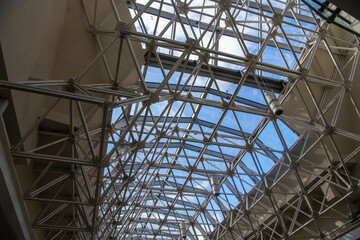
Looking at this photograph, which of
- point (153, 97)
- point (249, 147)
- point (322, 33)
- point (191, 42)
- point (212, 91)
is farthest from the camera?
point (212, 91)

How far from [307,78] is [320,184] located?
6505mm

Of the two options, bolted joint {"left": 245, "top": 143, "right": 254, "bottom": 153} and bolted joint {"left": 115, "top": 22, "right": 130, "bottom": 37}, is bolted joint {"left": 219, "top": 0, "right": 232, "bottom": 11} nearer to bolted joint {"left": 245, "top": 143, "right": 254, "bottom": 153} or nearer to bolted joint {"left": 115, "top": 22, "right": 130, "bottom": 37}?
bolted joint {"left": 115, "top": 22, "right": 130, "bottom": 37}

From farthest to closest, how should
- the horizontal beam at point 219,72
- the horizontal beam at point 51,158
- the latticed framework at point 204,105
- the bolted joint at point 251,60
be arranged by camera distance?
the horizontal beam at point 219,72 → the bolted joint at point 251,60 → the latticed framework at point 204,105 → the horizontal beam at point 51,158

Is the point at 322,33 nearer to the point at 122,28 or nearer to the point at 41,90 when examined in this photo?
the point at 122,28

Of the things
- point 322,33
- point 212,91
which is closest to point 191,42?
point 322,33

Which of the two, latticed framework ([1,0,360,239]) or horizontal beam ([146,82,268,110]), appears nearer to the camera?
latticed framework ([1,0,360,239])

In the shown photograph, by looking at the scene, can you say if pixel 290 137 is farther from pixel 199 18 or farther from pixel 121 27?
pixel 121 27

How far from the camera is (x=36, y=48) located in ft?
27.1

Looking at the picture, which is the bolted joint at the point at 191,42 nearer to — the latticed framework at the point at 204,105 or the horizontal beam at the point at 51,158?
the latticed framework at the point at 204,105

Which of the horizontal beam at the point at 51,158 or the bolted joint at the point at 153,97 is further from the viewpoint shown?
the bolted joint at the point at 153,97

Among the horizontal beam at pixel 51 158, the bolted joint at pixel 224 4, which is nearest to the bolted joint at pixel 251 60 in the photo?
the bolted joint at pixel 224 4

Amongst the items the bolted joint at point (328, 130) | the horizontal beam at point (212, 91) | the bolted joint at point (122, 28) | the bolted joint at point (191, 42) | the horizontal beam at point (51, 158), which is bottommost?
the bolted joint at point (328, 130)

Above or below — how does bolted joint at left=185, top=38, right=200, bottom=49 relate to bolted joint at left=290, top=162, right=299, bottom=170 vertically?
above

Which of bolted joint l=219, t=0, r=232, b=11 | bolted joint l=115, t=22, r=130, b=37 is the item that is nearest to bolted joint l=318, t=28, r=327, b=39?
bolted joint l=219, t=0, r=232, b=11
